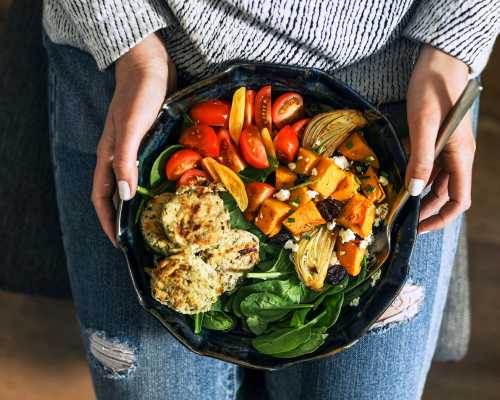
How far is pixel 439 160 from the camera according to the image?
115 centimetres

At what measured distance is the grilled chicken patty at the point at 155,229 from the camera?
108 centimetres

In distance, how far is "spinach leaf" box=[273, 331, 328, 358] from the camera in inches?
42.8

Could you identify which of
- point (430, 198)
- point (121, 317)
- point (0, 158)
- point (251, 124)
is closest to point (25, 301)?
point (0, 158)

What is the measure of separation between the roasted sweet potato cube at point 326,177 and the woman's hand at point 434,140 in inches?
4.3

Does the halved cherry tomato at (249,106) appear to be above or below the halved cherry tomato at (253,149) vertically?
above

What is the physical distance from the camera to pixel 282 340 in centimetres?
109

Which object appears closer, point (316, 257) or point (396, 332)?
point (316, 257)

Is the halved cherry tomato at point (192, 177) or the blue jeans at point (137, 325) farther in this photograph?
the blue jeans at point (137, 325)

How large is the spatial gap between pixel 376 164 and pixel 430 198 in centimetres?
17

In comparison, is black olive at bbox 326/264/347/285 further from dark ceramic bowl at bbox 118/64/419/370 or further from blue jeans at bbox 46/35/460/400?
blue jeans at bbox 46/35/460/400

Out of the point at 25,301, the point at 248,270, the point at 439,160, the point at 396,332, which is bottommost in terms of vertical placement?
the point at 25,301

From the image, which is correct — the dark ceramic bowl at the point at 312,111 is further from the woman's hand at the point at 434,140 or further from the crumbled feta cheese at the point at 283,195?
the crumbled feta cheese at the point at 283,195

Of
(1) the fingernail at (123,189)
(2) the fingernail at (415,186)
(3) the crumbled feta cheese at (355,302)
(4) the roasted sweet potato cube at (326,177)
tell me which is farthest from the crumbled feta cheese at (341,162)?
(1) the fingernail at (123,189)

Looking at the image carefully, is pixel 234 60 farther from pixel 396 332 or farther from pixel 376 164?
pixel 396 332
